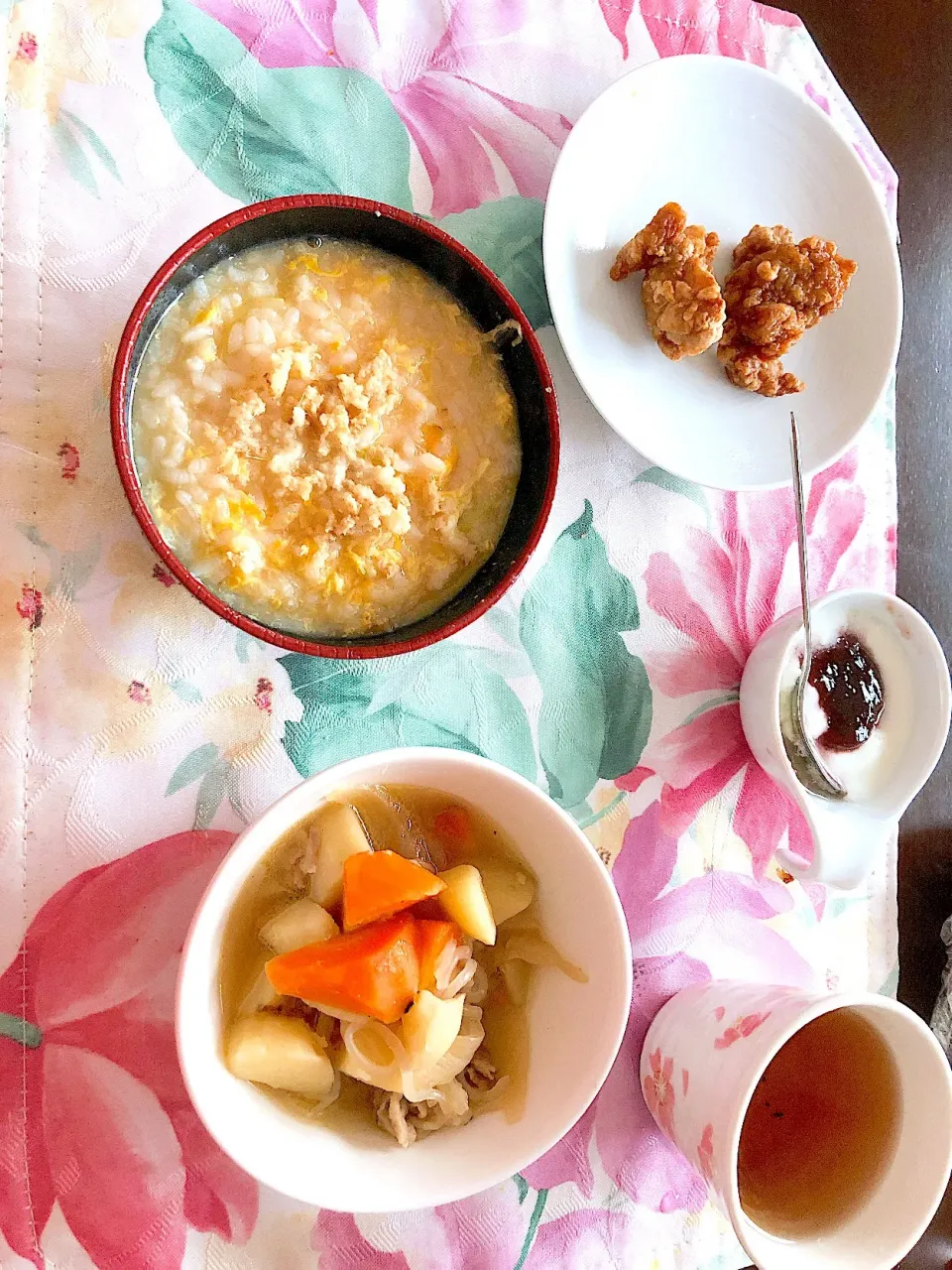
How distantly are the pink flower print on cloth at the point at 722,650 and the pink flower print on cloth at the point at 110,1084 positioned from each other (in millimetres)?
629

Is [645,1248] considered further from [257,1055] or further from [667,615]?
[667,615]

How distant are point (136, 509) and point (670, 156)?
2.91ft

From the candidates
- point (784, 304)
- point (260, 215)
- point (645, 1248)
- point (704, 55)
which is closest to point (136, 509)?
point (260, 215)

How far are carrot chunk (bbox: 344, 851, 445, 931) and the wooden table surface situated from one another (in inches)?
34.6

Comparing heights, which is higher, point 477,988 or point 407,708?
point 407,708

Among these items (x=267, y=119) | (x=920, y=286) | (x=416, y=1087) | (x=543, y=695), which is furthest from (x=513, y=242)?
(x=416, y=1087)

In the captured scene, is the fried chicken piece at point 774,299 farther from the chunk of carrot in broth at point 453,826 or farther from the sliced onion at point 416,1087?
the sliced onion at point 416,1087

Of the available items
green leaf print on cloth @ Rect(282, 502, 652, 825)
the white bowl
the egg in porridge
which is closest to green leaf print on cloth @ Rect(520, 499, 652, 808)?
green leaf print on cloth @ Rect(282, 502, 652, 825)

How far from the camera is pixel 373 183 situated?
1.36 metres

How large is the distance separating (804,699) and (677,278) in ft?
1.89

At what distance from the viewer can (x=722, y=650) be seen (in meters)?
1.50

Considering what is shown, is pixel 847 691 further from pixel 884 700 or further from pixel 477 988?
pixel 477 988

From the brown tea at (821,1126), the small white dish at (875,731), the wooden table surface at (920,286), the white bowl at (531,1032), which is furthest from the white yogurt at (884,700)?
the white bowl at (531,1032)

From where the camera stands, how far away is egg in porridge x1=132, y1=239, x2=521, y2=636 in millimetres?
1153
